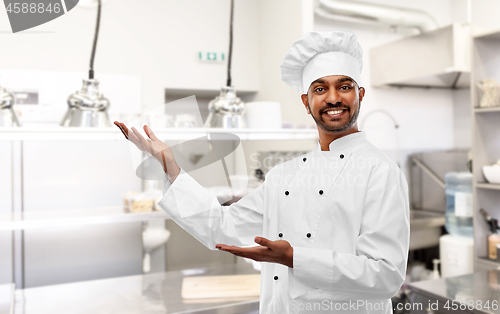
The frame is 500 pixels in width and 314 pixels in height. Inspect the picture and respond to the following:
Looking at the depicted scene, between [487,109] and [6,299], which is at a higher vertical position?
[487,109]

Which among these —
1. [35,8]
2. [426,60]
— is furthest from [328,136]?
[426,60]

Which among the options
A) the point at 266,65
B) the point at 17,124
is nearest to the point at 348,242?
the point at 17,124

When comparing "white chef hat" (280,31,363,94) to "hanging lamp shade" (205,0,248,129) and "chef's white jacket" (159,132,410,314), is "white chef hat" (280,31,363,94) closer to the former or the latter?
"chef's white jacket" (159,132,410,314)

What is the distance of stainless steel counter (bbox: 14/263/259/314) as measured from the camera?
1.57 meters

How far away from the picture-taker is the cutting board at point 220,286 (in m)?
1.71

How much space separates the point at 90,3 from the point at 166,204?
1850 millimetres

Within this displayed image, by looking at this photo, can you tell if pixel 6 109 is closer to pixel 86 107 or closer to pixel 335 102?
pixel 86 107

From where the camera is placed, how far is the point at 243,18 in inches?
112

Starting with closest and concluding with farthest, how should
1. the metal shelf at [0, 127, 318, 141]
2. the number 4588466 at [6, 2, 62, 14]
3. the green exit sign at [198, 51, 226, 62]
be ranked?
the metal shelf at [0, 127, 318, 141], the number 4588466 at [6, 2, 62, 14], the green exit sign at [198, 51, 226, 62]

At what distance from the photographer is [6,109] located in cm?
144

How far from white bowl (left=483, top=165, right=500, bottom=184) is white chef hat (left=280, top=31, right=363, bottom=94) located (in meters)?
1.52

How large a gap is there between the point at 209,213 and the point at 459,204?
189 cm

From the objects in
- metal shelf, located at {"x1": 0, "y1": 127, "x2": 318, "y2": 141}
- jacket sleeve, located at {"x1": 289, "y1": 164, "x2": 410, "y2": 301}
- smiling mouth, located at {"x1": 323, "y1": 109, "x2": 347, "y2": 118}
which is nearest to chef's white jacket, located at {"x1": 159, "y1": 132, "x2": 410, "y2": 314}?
jacket sleeve, located at {"x1": 289, "y1": 164, "x2": 410, "y2": 301}

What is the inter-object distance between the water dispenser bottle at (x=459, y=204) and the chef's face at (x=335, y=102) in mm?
1750
